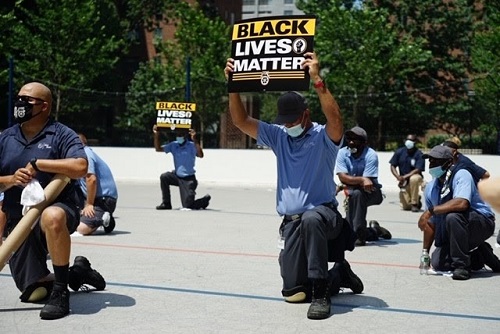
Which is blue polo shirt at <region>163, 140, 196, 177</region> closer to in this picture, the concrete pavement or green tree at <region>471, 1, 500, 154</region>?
the concrete pavement

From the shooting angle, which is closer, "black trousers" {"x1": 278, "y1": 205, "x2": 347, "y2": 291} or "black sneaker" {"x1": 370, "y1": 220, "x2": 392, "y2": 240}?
"black trousers" {"x1": 278, "y1": 205, "x2": 347, "y2": 291}

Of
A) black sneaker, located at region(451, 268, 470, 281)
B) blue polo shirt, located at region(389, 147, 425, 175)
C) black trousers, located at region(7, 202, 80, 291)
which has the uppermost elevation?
blue polo shirt, located at region(389, 147, 425, 175)

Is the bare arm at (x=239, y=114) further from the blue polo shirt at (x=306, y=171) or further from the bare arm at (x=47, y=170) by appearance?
the bare arm at (x=47, y=170)

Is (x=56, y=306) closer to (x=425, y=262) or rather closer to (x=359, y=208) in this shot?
(x=425, y=262)

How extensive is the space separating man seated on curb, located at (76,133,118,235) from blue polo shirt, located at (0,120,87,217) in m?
4.08

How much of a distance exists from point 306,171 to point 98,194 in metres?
5.93

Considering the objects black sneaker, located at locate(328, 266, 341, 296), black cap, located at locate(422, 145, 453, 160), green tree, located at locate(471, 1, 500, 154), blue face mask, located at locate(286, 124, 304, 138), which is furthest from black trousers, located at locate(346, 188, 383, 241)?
green tree, located at locate(471, 1, 500, 154)

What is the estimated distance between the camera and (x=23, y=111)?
6.50m

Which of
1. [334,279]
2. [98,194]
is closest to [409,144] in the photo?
[98,194]

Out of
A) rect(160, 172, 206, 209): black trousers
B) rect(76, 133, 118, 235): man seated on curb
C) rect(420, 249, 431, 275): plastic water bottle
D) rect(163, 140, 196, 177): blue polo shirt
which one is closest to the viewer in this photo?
rect(420, 249, 431, 275): plastic water bottle

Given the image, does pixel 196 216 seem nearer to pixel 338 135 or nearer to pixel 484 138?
pixel 338 135

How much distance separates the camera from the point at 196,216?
50.0 feet

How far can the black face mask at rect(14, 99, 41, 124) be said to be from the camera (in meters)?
6.48

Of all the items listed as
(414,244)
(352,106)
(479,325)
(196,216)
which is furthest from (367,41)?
(479,325)
